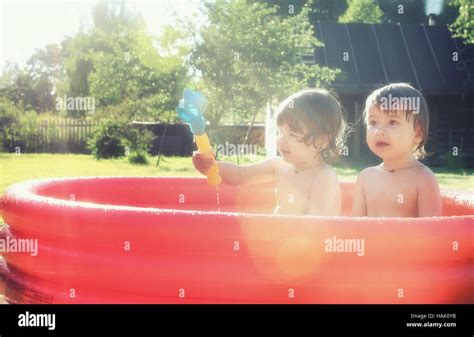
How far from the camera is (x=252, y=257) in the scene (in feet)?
6.75

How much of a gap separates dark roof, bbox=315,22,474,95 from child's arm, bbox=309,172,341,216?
49.4 ft

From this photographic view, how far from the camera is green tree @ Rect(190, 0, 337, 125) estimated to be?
49.4ft

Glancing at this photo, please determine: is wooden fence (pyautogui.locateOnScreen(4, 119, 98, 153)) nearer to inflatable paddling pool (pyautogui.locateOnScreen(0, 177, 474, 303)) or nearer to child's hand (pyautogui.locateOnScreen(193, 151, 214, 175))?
child's hand (pyautogui.locateOnScreen(193, 151, 214, 175))

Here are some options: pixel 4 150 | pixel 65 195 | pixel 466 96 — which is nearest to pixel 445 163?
pixel 466 96

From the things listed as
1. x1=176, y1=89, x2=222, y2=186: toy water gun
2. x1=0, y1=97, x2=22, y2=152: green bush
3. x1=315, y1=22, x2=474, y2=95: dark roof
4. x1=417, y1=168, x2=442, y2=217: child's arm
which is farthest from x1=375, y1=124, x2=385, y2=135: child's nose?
x1=0, y1=97, x2=22, y2=152: green bush

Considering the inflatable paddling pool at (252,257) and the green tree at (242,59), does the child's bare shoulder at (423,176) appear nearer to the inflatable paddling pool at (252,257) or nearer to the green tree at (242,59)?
the inflatable paddling pool at (252,257)

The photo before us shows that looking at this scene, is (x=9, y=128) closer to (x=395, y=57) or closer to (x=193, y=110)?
(x=395, y=57)

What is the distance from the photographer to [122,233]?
212 centimetres

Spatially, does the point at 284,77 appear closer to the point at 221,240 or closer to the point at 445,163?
the point at 445,163

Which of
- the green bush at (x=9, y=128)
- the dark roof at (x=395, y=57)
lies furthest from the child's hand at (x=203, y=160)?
the green bush at (x=9, y=128)

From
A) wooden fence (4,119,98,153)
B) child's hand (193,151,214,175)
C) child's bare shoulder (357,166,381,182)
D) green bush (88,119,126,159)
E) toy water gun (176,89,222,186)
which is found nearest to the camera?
toy water gun (176,89,222,186)

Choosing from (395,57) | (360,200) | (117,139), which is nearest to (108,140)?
(117,139)

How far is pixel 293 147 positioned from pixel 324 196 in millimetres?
231

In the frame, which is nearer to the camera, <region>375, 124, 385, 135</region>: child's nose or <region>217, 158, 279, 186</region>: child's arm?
<region>375, 124, 385, 135</region>: child's nose
